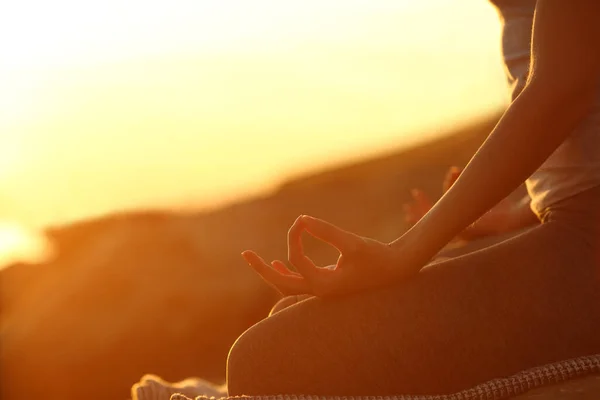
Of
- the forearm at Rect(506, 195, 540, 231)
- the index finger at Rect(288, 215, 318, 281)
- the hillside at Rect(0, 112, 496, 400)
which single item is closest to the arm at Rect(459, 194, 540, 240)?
the forearm at Rect(506, 195, 540, 231)

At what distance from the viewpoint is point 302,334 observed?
1515mm

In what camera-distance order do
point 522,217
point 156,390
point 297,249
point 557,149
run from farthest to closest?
point 522,217
point 156,390
point 557,149
point 297,249

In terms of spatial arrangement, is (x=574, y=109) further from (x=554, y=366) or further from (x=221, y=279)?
(x=221, y=279)

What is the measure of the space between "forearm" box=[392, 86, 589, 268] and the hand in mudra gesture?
54 millimetres

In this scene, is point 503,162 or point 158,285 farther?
point 158,285

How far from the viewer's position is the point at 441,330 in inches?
59.4

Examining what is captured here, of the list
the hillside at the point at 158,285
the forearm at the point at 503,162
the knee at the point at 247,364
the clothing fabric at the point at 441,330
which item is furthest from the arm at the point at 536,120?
the hillside at the point at 158,285

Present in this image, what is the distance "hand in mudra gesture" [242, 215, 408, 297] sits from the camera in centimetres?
143

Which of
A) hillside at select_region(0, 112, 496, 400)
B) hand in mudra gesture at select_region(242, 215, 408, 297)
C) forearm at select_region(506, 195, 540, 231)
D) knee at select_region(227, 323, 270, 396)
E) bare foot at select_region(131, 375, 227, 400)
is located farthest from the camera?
hillside at select_region(0, 112, 496, 400)

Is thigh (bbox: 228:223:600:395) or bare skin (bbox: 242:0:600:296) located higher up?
bare skin (bbox: 242:0:600:296)

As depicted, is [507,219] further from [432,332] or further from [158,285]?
[158,285]

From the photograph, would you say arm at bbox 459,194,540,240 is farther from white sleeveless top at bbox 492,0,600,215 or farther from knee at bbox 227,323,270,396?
knee at bbox 227,323,270,396

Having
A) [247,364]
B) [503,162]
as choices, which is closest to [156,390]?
[247,364]

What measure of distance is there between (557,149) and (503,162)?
0.19 metres
